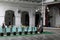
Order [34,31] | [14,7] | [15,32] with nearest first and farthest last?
[15,32] < [34,31] < [14,7]

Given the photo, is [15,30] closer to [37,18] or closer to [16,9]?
[16,9]

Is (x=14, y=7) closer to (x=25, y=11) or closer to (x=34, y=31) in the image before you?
(x=25, y=11)

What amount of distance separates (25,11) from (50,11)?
6122mm

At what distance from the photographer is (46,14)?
43.3 meters

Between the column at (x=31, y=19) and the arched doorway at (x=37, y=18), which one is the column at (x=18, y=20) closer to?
the column at (x=31, y=19)

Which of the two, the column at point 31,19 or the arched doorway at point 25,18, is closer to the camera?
the arched doorway at point 25,18

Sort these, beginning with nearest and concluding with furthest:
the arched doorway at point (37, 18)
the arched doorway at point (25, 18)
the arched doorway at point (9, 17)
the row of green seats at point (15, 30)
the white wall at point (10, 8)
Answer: the row of green seats at point (15, 30)
the white wall at point (10, 8)
the arched doorway at point (9, 17)
the arched doorway at point (25, 18)
the arched doorway at point (37, 18)

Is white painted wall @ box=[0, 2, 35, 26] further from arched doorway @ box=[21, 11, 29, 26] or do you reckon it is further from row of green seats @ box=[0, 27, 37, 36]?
row of green seats @ box=[0, 27, 37, 36]

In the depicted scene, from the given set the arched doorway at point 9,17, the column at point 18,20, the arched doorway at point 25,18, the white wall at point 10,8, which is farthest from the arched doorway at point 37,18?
the arched doorway at point 9,17

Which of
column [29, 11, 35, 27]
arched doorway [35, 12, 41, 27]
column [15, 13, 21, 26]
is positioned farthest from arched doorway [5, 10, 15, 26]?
arched doorway [35, 12, 41, 27]

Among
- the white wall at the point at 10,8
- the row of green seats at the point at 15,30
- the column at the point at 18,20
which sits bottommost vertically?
the row of green seats at the point at 15,30

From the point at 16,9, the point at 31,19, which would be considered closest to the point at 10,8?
the point at 16,9

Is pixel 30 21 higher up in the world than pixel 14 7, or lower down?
lower down

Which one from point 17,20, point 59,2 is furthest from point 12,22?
point 59,2
